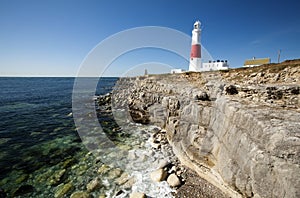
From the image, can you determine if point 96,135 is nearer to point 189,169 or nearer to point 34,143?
point 34,143

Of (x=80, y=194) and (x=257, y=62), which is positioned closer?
(x=80, y=194)

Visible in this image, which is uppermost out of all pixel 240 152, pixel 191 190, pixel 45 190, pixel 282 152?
pixel 282 152

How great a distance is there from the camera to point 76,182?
6.31 metres

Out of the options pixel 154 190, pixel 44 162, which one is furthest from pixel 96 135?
pixel 154 190

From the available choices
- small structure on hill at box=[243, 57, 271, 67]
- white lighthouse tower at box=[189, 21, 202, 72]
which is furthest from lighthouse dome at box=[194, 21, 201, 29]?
small structure on hill at box=[243, 57, 271, 67]

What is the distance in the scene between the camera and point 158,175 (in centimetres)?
631

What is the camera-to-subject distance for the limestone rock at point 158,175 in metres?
6.22

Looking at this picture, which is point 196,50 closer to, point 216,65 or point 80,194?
point 216,65

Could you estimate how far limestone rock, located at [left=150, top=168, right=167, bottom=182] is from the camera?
20.4ft

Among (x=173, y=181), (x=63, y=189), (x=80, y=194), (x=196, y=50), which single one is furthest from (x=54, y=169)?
(x=196, y=50)

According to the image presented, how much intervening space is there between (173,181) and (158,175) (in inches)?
29.0

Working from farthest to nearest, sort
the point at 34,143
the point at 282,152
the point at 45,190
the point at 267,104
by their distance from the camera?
the point at 34,143 → the point at 45,190 → the point at 267,104 → the point at 282,152

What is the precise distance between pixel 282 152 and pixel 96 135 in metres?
10.8

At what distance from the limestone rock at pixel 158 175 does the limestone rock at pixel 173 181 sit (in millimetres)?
288
